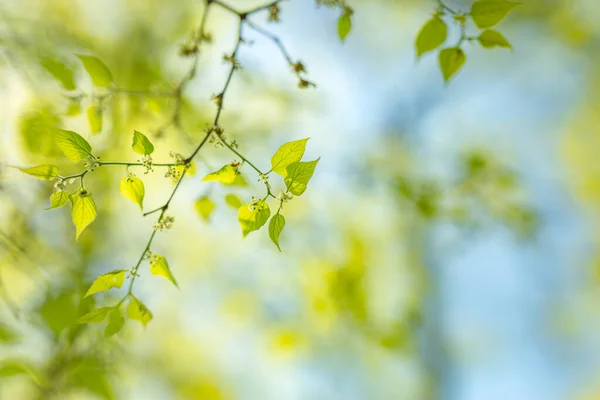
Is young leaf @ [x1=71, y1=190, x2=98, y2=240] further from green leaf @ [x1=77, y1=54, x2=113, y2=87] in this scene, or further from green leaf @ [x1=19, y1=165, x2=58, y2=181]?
green leaf @ [x1=77, y1=54, x2=113, y2=87]

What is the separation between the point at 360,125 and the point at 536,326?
10.1 ft

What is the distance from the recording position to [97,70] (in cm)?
74

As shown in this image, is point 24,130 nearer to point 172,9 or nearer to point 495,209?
point 495,209

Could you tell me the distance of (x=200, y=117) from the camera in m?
1.47

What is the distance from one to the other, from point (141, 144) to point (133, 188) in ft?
0.28

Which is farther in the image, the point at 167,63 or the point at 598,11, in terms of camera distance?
the point at 598,11

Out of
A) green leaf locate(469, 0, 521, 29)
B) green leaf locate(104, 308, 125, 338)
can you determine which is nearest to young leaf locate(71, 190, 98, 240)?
green leaf locate(104, 308, 125, 338)

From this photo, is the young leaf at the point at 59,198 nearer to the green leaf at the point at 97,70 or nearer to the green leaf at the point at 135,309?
the green leaf at the point at 135,309

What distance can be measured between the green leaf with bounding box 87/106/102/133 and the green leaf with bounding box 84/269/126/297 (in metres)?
0.36

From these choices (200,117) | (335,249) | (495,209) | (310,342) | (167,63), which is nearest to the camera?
(200,117)

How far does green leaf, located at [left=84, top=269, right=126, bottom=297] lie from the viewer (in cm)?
53

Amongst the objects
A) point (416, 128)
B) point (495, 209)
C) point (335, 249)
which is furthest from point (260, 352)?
point (495, 209)

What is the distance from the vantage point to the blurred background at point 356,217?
1.72m

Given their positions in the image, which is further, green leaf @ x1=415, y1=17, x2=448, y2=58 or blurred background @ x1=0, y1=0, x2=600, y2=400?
blurred background @ x1=0, y1=0, x2=600, y2=400
